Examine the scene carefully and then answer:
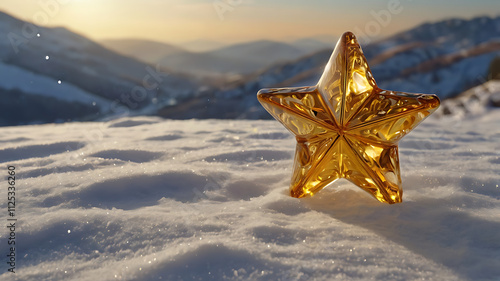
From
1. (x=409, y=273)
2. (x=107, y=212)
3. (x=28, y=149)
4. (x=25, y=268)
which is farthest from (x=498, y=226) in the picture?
(x=28, y=149)

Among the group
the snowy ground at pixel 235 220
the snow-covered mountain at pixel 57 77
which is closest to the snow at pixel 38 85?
the snow-covered mountain at pixel 57 77

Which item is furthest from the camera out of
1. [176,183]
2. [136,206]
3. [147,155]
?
[147,155]

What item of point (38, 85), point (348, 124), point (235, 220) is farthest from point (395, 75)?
point (235, 220)

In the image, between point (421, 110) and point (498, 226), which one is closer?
point (498, 226)

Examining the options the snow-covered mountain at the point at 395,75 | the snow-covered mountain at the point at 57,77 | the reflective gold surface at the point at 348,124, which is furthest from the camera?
the snow-covered mountain at the point at 57,77

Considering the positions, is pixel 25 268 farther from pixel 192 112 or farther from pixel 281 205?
pixel 192 112

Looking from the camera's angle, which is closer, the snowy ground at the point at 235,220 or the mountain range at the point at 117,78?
the snowy ground at the point at 235,220

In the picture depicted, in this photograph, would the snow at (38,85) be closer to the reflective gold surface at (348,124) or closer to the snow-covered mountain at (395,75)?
the snow-covered mountain at (395,75)
